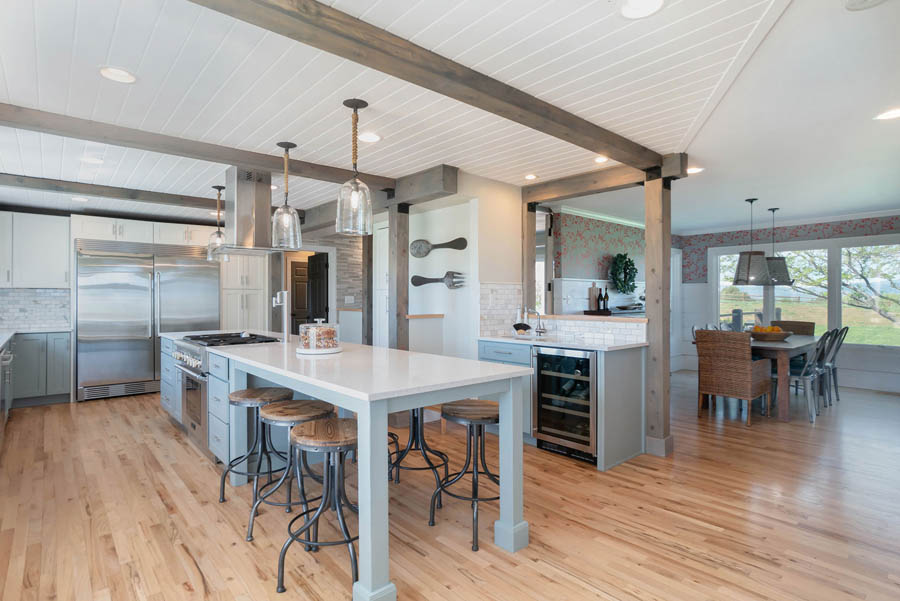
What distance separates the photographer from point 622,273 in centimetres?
654

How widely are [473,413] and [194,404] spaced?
7.91ft

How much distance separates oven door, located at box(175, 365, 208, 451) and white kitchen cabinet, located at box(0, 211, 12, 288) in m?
2.94

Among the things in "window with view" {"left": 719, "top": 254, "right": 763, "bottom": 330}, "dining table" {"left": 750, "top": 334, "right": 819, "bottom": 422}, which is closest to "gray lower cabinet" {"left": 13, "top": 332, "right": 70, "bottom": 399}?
"dining table" {"left": 750, "top": 334, "right": 819, "bottom": 422}

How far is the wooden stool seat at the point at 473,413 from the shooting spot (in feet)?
7.79

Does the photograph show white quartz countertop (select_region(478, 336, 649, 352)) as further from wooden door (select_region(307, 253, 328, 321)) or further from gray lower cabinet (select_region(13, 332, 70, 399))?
gray lower cabinet (select_region(13, 332, 70, 399))

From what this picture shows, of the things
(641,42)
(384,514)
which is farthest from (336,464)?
(641,42)

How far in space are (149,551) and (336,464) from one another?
3.30 ft

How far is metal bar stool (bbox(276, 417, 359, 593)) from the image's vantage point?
77.8 inches

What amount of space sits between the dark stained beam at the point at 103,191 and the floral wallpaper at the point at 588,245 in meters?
3.96

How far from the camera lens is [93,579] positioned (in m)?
2.00

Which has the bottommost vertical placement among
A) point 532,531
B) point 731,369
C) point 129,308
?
point 532,531

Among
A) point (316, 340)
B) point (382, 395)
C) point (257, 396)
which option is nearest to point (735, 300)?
point (316, 340)

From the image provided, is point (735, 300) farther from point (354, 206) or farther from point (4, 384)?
point (4, 384)

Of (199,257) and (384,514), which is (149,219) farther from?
(384,514)
